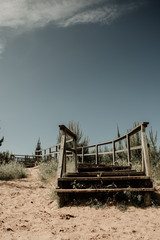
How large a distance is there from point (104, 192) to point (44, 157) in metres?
9.05

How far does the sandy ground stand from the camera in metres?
2.19

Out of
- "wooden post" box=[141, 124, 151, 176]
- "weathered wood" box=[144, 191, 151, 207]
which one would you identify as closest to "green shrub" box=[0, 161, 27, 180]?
"wooden post" box=[141, 124, 151, 176]

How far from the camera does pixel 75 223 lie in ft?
8.38

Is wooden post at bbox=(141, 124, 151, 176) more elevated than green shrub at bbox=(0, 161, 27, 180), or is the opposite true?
wooden post at bbox=(141, 124, 151, 176)

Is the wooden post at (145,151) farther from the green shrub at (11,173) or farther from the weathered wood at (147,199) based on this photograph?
the green shrub at (11,173)

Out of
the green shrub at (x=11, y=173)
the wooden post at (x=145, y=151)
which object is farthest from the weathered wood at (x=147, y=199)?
the green shrub at (x=11, y=173)

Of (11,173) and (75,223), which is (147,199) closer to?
(75,223)

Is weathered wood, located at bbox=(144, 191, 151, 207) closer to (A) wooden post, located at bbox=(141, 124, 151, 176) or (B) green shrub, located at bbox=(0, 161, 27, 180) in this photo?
(A) wooden post, located at bbox=(141, 124, 151, 176)

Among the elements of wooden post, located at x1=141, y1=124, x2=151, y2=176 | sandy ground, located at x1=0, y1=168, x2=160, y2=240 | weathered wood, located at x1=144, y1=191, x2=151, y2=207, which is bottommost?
Answer: sandy ground, located at x1=0, y1=168, x2=160, y2=240

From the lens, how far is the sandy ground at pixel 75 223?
219 cm

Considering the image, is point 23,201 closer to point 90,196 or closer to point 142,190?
point 90,196

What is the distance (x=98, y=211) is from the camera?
2957mm

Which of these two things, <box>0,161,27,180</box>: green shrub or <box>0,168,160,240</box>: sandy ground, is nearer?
<box>0,168,160,240</box>: sandy ground

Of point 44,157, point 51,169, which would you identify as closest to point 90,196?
point 51,169
